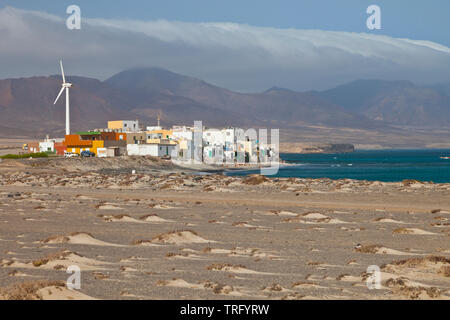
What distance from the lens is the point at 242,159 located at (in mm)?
168375

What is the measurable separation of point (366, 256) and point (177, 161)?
11861 centimetres

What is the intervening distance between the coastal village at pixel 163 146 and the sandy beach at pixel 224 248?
92063mm

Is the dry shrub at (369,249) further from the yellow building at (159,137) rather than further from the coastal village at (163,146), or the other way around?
the yellow building at (159,137)

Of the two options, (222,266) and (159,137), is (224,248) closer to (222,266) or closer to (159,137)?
(222,266)

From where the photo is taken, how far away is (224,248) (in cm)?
2138

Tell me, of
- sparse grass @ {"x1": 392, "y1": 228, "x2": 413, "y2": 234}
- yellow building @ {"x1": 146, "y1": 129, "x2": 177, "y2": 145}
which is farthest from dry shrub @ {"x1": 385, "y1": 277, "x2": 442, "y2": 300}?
yellow building @ {"x1": 146, "y1": 129, "x2": 177, "y2": 145}

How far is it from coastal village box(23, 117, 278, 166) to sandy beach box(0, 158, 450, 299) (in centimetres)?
9206

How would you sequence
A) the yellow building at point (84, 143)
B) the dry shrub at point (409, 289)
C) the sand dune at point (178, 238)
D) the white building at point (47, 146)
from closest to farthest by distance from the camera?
1. the dry shrub at point (409, 289)
2. the sand dune at point (178, 238)
3. the yellow building at point (84, 143)
4. the white building at point (47, 146)

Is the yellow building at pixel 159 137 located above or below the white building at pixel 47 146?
above

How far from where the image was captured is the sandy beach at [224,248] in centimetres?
1456

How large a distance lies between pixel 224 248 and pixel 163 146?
123 metres

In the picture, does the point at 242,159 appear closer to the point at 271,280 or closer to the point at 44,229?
the point at 44,229

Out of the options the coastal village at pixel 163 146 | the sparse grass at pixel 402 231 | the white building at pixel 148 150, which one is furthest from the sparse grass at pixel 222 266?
the white building at pixel 148 150
